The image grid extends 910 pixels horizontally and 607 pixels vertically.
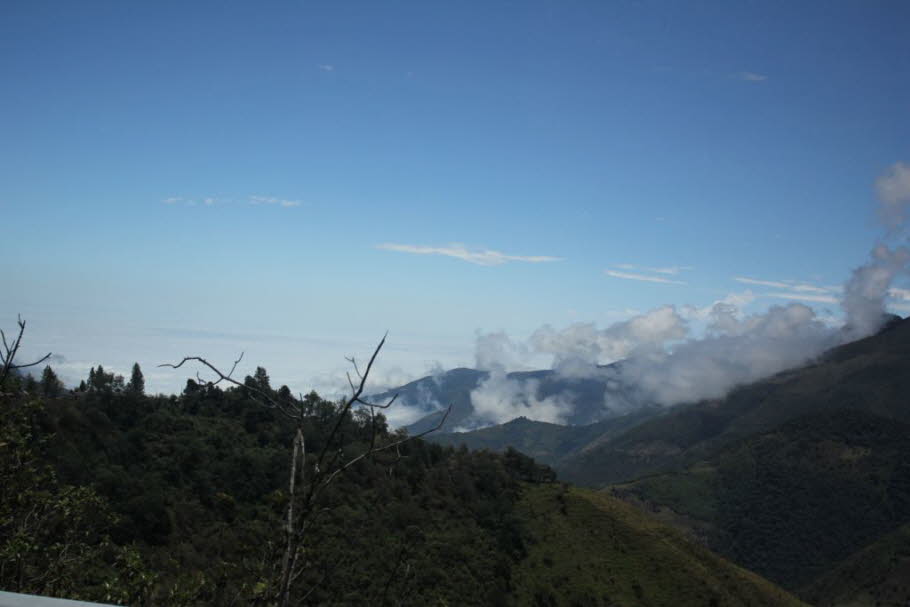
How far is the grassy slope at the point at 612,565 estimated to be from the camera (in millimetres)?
78750

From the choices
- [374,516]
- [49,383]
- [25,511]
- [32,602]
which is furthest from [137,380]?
[32,602]

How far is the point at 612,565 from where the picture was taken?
85.8m

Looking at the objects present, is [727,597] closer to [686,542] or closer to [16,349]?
[686,542]

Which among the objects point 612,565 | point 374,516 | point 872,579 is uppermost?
point 374,516

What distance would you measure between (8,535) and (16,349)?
4.48 m

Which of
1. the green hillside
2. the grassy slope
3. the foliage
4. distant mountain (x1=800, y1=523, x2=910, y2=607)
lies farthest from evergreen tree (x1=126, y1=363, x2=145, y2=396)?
distant mountain (x1=800, y1=523, x2=910, y2=607)

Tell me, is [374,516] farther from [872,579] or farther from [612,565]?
[872,579]

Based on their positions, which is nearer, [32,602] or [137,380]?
[32,602]

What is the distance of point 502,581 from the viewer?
72625mm

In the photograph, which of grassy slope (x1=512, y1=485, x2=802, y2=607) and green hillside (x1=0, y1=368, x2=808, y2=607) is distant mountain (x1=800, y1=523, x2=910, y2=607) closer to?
grassy slope (x1=512, y1=485, x2=802, y2=607)

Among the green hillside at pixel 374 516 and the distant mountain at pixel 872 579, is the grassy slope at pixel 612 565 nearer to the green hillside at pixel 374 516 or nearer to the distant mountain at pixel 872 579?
the green hillside at pixel 374 516

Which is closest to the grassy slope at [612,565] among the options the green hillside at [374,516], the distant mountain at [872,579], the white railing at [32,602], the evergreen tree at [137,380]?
the green hillside at [374,516]

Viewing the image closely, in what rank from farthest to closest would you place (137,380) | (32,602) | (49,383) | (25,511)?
1. (137,380)
2. (49,383)
3. (25,511)
4. (32,602)

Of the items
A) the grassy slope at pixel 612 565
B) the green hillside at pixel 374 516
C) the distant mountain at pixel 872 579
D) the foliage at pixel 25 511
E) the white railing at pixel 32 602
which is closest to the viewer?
the white railing at pixel 32 602
